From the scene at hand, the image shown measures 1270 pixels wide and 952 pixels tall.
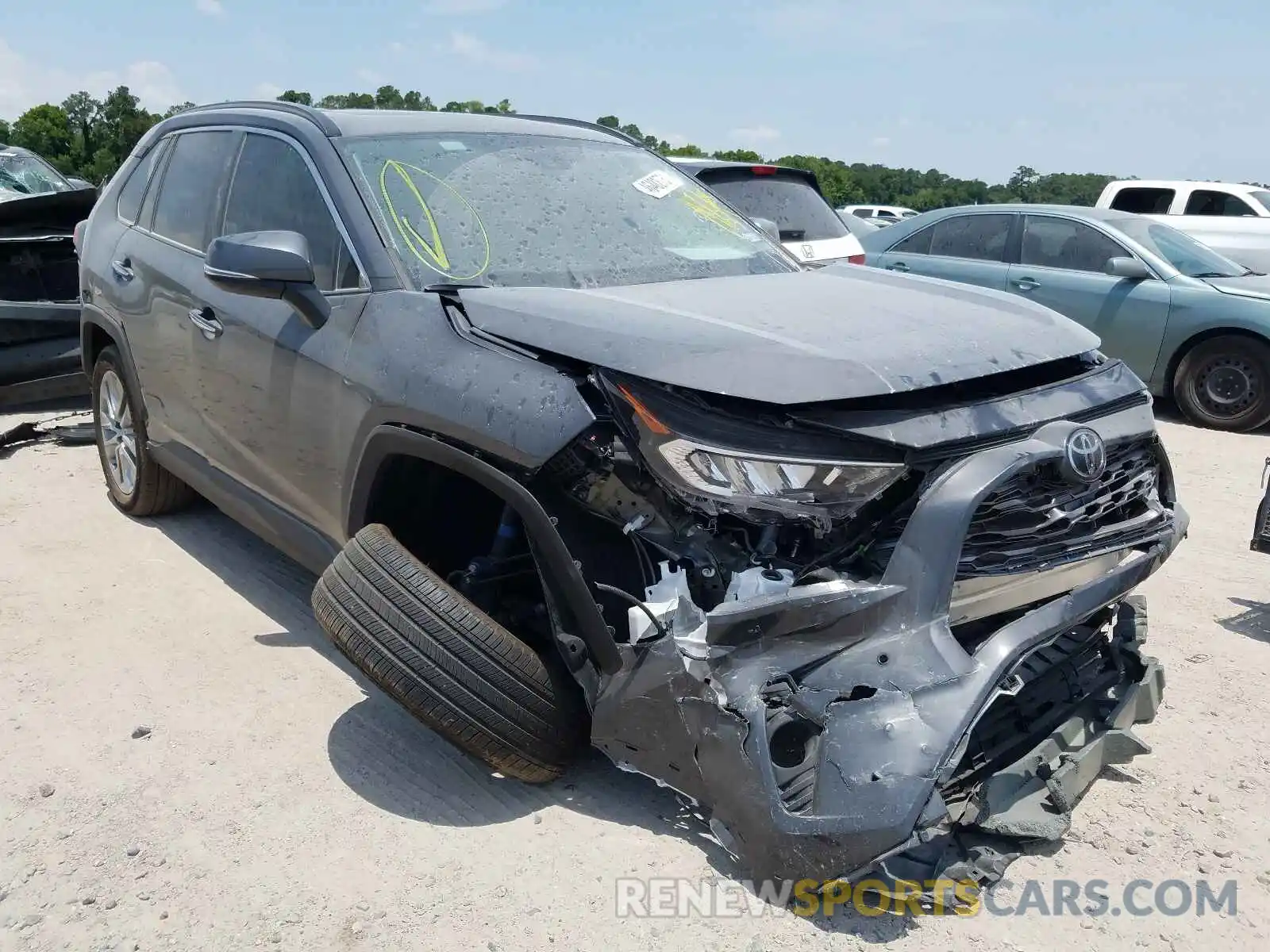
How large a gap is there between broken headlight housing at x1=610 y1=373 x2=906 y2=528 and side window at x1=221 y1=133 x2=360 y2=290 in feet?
4.36

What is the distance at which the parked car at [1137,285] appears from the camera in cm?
777

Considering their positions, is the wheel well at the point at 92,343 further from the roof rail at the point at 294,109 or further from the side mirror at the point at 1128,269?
the side mirror at the point at 1128,269

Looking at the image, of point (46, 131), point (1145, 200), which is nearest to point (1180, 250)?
point (1145, 200)

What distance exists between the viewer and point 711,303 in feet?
9.89

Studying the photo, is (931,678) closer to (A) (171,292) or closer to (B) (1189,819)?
(B) (1189,819)

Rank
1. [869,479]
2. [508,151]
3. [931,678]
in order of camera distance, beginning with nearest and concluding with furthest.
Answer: [931,678] → [869,479] → [508,151]

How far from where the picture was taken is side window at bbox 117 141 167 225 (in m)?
4.88

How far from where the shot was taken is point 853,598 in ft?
7.55

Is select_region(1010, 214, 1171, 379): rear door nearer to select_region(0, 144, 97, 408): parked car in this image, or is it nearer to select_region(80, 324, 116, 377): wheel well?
select_region(80, 324, 116, 377): wheel well

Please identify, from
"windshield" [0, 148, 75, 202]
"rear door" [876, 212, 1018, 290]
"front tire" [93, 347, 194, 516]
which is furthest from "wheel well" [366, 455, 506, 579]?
"windshield" [0, 148, 75, 202]

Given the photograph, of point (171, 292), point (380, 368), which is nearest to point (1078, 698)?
point (380, 368)

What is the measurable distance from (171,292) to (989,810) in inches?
140

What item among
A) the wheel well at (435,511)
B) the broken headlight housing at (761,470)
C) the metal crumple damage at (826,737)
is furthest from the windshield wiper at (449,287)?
the metal crumple damage at (826,737)

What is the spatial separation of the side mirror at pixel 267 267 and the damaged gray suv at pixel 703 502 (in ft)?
0.04
